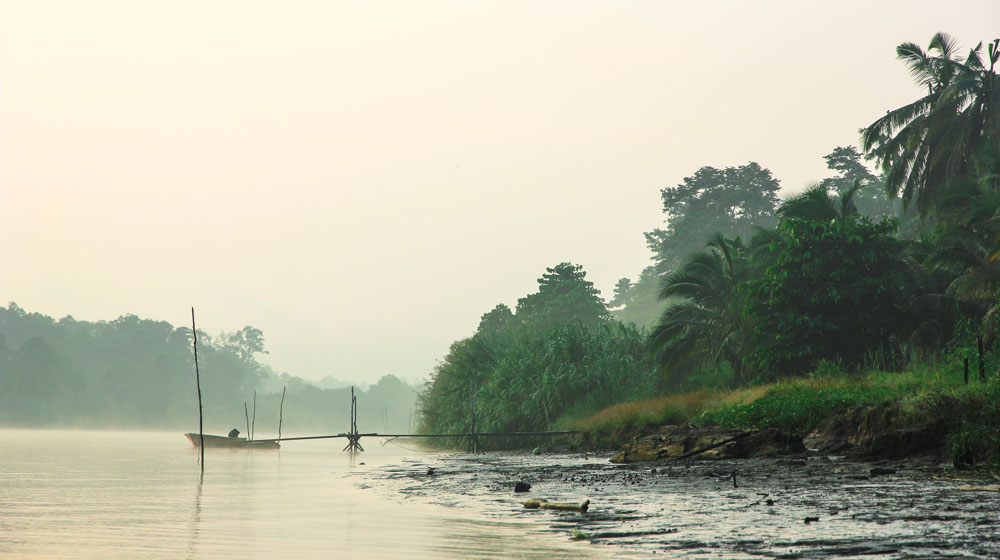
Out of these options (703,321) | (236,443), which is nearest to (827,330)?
(703,321)

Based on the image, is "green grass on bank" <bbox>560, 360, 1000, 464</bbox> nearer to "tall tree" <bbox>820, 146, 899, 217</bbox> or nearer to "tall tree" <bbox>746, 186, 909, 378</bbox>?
"tall tree" <bbox>746, 186, 909, 378</bbox>

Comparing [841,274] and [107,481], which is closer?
[107,481]

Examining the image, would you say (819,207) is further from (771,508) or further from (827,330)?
(771,508)

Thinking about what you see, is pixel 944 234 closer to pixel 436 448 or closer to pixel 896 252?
pixel 896 252

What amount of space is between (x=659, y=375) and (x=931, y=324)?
14.8 metres

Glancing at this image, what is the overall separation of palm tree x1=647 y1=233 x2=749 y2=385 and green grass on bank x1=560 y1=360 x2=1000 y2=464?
371 cm

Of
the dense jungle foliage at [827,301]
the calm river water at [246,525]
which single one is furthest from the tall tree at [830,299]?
the calm river water at [246,525]

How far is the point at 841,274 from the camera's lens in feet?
93.8

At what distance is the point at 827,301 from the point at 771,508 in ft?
63.3

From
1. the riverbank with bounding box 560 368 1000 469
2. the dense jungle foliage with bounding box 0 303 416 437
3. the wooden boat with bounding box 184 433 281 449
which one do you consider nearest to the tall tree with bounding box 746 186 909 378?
the riverbank with bounding box 560 368 1000 469

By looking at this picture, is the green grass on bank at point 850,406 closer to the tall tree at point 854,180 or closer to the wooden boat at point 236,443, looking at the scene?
the wooden boat at point 236,443

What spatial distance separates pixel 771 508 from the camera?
10883mm

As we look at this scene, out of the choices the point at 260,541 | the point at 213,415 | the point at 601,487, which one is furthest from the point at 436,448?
the point at 213,415

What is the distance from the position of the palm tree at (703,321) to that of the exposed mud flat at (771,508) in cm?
1745
